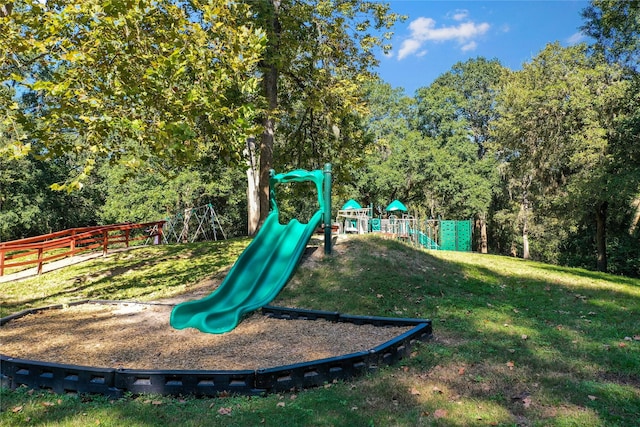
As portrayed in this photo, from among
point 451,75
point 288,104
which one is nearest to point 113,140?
point 288,104

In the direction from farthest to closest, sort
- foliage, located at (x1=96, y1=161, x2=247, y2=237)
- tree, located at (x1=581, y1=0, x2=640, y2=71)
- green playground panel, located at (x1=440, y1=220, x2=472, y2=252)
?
1. foliage, located at (x1=96, y1=161, x2=247, y2=237)
2. green playground panel, located at (x1=440, y1=220, x2=472, y2=252)
3. tree, located at (x1=581, y1=0, x2=640, y2=71)

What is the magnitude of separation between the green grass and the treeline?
3.32 m

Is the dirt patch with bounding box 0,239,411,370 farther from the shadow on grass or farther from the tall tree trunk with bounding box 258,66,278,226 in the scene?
the tall tree trunk with bounding box 258,66,278,226

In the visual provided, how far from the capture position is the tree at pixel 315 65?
13.2 meters

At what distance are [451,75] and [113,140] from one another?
35758 millimetres

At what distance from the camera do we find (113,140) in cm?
827

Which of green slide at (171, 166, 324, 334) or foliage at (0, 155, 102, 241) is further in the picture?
foliage at (0, 155, 102, 241)

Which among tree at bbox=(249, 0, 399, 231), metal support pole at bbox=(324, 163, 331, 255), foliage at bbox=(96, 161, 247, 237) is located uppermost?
tree at bbox=(249, 0, 399, 231)

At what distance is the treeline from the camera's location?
7.31 metres

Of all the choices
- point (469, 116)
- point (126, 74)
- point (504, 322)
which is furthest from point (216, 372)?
point (469, 116)

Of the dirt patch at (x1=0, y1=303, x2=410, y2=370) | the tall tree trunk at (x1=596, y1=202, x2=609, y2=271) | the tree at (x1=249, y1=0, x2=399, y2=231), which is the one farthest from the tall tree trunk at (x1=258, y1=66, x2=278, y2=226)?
the tall tree trunk at (x1=596, y1=202, x2=609, y2=271)

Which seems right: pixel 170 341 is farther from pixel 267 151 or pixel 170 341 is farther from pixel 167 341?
pixel 267 151

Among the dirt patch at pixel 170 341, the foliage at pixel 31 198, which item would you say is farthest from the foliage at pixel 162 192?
the dirt patch at pixel 170 341

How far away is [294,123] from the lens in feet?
56.1
